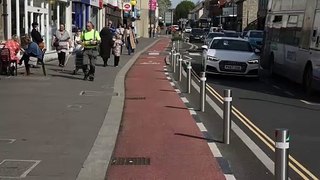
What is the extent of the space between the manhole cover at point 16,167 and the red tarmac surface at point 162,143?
961mm

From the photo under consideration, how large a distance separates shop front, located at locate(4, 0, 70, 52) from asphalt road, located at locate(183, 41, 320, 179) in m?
7.46

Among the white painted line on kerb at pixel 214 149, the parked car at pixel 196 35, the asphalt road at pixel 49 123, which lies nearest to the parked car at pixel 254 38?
the parked car at pixel 196 35

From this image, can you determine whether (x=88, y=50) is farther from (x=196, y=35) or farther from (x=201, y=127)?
(x=196, y=35)

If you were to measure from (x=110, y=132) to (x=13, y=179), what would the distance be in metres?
3.06

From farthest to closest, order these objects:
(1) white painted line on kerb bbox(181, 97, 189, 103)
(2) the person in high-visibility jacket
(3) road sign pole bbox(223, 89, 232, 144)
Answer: (2) the person in high-visibility jacket, (1) white painted line on kerb bbox(181, 97, 189, 103), (3) road sign pole bbox(223, 89, 232, 144)

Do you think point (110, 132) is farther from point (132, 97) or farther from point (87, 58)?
point (87, 58)

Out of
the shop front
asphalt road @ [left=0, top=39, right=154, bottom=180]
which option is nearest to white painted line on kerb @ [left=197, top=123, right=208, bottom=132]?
asphalt road @ [left=0, top=39, right=154, bottom=180]

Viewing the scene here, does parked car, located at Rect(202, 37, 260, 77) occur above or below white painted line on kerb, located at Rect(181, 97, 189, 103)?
above

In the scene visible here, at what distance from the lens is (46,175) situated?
660 cm

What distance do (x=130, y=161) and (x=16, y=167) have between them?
4.88 ft

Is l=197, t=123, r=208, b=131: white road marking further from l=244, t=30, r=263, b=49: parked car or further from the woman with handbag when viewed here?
l=244, t=30, r=263, b=49: parked car

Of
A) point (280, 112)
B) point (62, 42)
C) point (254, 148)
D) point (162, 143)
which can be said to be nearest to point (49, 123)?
point (162, 143)

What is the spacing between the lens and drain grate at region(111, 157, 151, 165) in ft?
24.4

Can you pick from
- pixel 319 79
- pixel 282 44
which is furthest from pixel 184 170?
pixel 282 44
